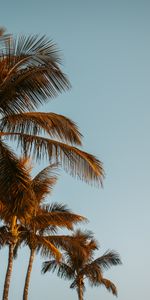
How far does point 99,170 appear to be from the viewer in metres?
10.8

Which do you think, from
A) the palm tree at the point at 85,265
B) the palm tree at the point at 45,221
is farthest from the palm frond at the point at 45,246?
the palm tree at the point at 85,265

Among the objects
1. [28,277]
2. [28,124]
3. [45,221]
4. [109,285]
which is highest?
[28,124]

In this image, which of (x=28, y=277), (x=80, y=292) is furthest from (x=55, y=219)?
(x=80, y=292)

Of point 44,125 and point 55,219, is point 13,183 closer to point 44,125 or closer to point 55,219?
point 44,125

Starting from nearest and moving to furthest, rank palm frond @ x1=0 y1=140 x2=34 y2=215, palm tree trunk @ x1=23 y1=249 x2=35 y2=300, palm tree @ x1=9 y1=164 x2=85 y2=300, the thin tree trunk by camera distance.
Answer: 1. palm frond @ x1=0 y1=140 x2=34 y2=215
2. palm tree @ x1=9 y1=164 x2=85 y2=300
3. palm tree trunk @ x1=23 y1=249 x2=35 y2=300
4. the thin tree trunk

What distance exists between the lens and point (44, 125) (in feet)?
34.9

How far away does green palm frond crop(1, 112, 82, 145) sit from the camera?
1063 centimetres

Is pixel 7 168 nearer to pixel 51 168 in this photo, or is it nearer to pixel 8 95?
pixel 8 95

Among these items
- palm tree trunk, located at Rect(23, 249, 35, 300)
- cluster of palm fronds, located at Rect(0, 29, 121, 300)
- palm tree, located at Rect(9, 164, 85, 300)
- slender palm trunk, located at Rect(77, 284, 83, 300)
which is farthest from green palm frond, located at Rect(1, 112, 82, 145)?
slender palm trunk, located at Rect(77, 284, 83, 300)

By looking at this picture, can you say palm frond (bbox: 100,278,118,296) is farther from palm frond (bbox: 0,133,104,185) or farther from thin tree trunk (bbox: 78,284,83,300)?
palm frond (bbox: 0,133,104,185)

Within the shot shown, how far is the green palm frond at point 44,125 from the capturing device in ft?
34.9

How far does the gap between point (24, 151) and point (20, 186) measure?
880 mm

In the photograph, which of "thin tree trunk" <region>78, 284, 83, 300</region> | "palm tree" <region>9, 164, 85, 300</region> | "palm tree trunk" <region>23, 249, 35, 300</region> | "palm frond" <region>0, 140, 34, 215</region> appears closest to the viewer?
"palm frond" <region>0, 140, 34, 215</region>

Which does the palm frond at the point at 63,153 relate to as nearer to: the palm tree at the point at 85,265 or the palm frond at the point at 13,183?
the palm frond at the point at 13,183
